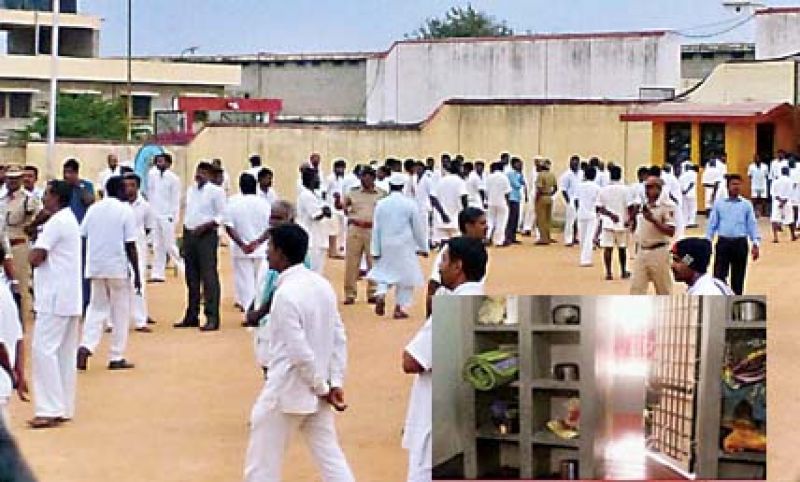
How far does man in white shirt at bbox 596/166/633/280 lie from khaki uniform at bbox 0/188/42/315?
28.5 feet

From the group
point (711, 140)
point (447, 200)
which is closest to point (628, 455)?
point (447, 200)

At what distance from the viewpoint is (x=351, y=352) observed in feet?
49.9

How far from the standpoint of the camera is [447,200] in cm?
2575

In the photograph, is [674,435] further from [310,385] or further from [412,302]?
[412,302]

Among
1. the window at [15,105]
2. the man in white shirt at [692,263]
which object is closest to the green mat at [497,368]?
the man in white shirt at [692,263]

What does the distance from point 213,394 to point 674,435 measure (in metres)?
7.97

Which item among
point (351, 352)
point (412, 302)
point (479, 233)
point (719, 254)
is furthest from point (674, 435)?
point (412, 302)

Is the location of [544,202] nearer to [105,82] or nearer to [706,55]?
[706,55]

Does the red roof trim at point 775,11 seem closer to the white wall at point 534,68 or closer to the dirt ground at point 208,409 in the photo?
the white wall at point 534,68

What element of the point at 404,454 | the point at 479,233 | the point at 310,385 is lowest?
the point at 404,454

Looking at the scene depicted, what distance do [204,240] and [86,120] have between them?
3359 cm

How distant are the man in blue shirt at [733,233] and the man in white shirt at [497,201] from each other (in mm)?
11649

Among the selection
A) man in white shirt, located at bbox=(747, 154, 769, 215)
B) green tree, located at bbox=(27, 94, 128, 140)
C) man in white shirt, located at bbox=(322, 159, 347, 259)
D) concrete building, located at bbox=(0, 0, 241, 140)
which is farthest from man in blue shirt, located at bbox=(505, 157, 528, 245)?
concrete building, located at bbox=(0, 0, 241, 140)

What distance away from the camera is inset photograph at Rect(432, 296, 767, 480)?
5227 mm
